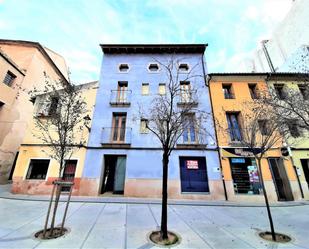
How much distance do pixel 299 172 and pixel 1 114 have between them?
74.0 ft

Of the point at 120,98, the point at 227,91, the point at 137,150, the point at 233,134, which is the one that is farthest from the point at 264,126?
the point at 120,98

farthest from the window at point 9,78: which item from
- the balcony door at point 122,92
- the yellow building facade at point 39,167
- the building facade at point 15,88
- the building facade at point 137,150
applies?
the balcony door at point 122,92

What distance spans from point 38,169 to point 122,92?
787 cm

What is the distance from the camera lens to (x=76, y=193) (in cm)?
942

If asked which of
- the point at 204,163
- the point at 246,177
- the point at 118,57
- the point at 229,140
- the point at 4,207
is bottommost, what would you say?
the point at 4,207

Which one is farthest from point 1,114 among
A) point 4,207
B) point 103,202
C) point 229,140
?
point 229,140

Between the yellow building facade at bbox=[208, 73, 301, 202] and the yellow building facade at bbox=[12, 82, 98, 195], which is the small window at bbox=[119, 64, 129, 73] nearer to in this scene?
the yellow building facade at bbox=[12, 82, 98, 195]

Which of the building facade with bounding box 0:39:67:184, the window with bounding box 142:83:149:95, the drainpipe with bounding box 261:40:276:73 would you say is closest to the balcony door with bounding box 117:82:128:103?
the window with bounding box 142:83:149:95

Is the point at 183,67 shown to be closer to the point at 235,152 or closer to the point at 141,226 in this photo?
the point at 235,152

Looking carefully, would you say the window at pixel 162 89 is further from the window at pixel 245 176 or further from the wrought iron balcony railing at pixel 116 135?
the window at pixel 245 176

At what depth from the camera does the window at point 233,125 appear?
422 inches

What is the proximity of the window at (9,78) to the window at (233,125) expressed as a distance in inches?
724

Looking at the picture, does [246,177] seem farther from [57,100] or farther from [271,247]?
[57,100]

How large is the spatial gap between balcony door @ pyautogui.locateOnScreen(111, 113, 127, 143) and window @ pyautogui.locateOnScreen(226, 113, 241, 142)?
24.5 ft
